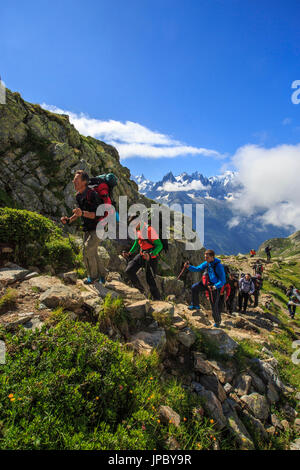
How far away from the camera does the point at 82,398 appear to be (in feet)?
11.6

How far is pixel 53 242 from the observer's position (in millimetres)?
8812

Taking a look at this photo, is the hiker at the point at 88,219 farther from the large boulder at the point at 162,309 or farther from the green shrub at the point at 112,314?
the large boulder at the point at 162,309

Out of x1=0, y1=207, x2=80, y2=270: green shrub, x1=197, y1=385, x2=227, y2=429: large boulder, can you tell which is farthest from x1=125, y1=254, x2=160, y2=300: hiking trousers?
x1=197, y1=385, x2=227, y2=429: large boulder

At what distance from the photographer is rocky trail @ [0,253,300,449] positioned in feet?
17.4

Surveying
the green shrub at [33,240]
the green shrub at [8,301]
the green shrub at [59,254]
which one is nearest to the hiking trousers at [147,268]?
the green shrub at [33,240]

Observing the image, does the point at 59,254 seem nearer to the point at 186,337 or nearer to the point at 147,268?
the point at 147,268

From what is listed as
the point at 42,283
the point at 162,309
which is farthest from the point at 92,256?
the point at 162,309

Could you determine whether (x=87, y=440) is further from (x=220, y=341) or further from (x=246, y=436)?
(x=220, y=341)

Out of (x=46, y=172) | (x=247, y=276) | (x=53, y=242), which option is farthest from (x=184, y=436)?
(x=46, y=172)

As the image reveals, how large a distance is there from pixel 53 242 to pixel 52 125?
71.7 feet

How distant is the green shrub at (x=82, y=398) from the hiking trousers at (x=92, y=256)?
11.0ft

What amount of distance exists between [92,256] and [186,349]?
180 inches

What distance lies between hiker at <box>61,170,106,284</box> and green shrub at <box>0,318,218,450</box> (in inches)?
132

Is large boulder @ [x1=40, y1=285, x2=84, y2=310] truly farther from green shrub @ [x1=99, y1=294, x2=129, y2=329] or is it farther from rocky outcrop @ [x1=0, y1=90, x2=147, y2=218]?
rocky outcrop @ [x1=0, y1=90, x2=147, y2=218]
